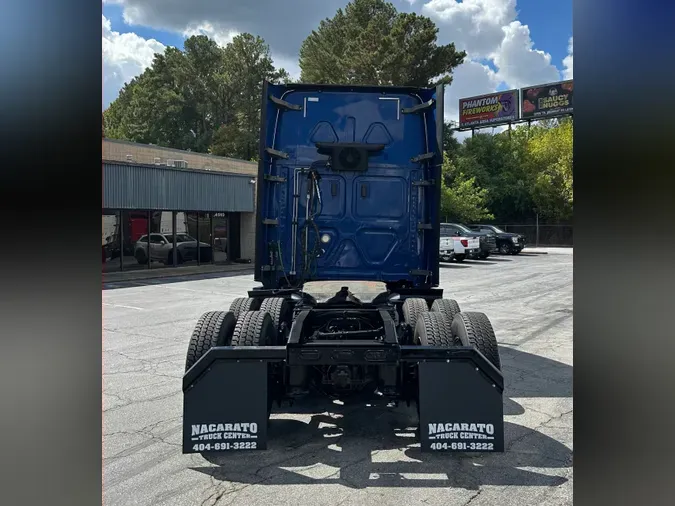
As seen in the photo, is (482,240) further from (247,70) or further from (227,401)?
(247,70)

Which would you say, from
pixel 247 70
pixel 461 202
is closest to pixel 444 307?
pixel 461 202

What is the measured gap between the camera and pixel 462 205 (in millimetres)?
35781

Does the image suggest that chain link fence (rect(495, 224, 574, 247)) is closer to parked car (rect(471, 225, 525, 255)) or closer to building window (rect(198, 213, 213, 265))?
parked car (rect(471, 225, 525, 255))

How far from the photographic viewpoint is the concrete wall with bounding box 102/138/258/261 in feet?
71.6

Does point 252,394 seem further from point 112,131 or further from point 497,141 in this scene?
point 112,131

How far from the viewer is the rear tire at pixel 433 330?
4316mm

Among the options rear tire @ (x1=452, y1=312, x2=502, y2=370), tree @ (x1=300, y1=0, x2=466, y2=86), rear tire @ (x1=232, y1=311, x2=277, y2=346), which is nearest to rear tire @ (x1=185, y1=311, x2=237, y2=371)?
rear tire @ (x1=232, y1=311, x2=277, y2=346)

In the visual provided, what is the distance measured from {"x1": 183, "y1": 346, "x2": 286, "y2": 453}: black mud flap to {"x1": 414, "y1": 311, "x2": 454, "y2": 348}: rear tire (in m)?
1.23

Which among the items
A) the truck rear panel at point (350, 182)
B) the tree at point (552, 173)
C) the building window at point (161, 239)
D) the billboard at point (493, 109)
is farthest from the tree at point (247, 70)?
the truck rear panel at point (350, 182)

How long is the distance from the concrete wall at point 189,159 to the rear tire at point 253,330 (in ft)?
57.9

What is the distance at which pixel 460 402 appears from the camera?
12.3ft

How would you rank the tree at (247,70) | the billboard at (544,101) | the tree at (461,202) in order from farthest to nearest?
the tree at (247,70)
the billboard at (544,101)
the tree at (461,202)

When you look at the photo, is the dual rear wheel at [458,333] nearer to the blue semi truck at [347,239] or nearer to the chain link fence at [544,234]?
the blue semi truck at [347,239]
